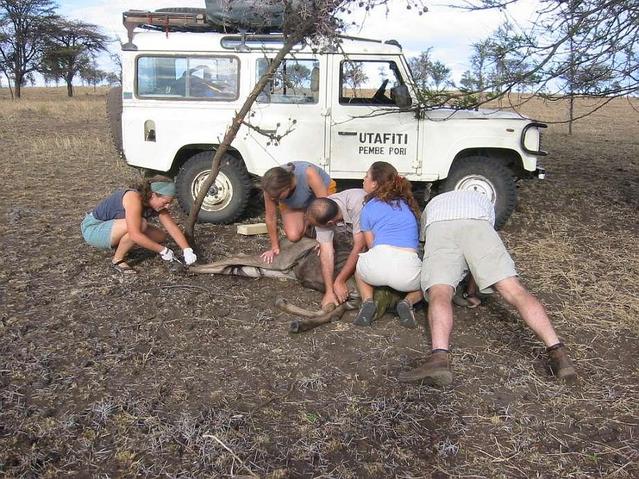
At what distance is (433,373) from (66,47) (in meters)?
39.4

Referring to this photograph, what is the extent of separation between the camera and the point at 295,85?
643 cm

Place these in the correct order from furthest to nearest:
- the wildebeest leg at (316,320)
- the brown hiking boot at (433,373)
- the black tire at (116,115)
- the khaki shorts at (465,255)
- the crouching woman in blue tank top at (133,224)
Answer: the black tire at (116,115) < the crouching woman in blue tank top at (133,224) < the wildebeest leg at (316,320) < the khaki shorts at (465,255) < the brown hiking boot at (433,373)

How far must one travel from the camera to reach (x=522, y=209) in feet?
25.0

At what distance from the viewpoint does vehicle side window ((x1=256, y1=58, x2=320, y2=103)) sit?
6.37 m

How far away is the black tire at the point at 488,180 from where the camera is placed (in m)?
6.49

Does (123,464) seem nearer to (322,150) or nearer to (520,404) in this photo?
(520,404)

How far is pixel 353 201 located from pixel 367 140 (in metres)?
2.01

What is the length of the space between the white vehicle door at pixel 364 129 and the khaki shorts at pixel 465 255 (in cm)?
282

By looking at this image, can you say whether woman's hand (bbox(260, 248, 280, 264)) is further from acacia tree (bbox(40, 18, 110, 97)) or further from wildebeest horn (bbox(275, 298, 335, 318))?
acacia tree (bbox(40, 18, 110, 97))

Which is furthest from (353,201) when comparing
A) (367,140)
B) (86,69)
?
(86,69)

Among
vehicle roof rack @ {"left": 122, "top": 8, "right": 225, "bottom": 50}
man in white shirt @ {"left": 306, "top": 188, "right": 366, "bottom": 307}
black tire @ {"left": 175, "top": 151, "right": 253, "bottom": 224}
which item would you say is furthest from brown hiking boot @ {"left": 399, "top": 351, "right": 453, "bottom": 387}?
vehicle roof rack @ {"left": 122, "top": 8, "right": 225, "bottom": 50}

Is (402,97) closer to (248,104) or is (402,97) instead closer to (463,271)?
(248,104)

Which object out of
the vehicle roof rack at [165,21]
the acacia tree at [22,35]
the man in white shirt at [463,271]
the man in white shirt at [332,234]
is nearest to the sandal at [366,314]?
the man in white shirt at [332,234]

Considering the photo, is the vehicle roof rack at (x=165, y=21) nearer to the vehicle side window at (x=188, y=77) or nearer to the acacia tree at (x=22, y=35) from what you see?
the vehicle side window at (x=188, y=77)
